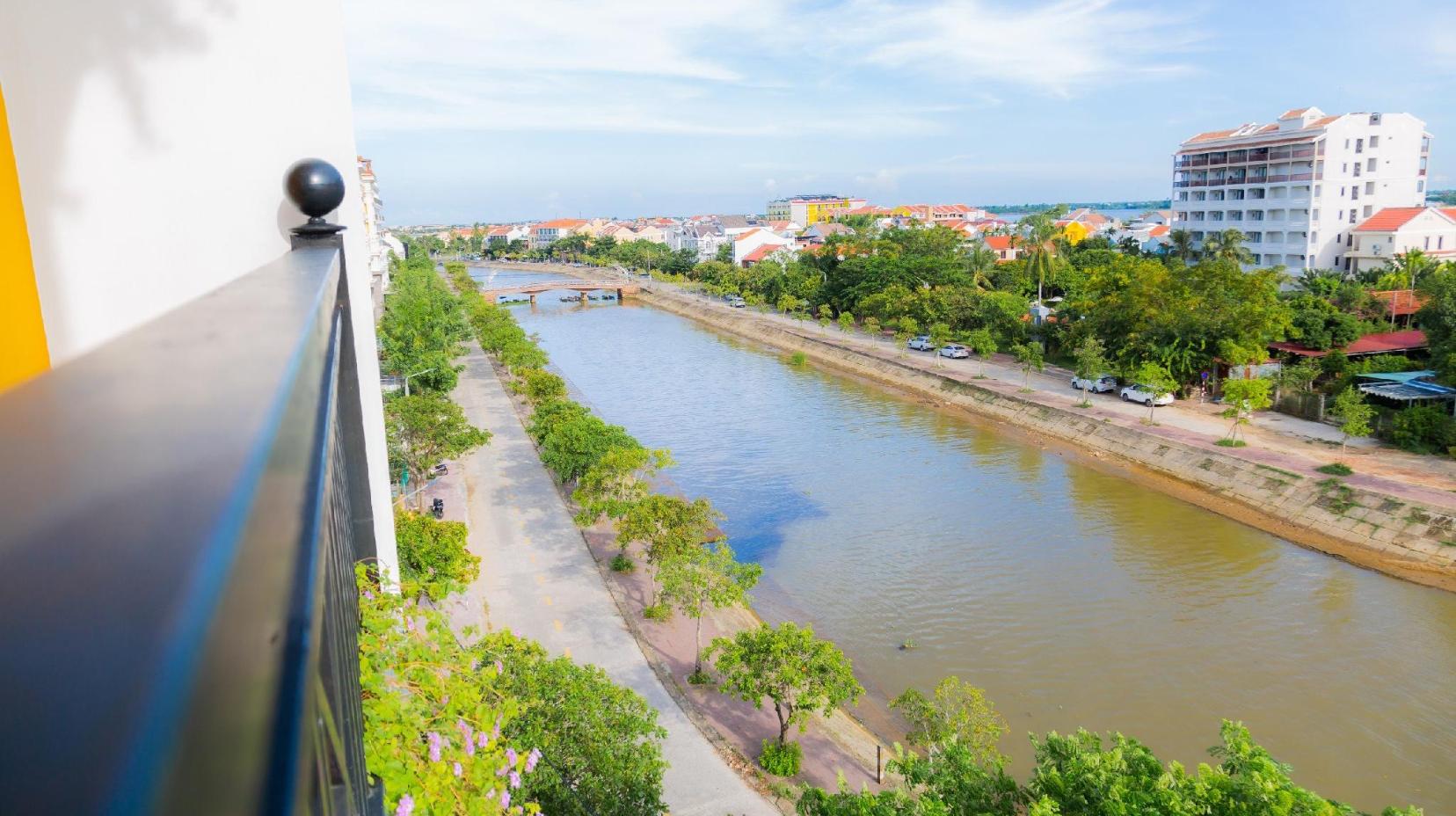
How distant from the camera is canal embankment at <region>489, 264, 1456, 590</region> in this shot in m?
10.1

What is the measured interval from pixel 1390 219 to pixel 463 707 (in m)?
28.9

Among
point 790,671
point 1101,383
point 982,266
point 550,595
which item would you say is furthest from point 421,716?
point 982,266

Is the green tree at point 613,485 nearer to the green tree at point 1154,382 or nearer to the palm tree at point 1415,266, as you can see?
the green tree at point 1154,382

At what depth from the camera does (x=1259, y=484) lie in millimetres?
11867

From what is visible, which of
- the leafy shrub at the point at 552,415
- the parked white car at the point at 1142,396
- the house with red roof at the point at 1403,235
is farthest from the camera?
the house with red roof at the point at 1403,235

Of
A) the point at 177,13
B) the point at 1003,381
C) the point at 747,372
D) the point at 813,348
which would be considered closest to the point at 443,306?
the point at 747,372

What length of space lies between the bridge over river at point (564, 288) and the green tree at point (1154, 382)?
27.3 m

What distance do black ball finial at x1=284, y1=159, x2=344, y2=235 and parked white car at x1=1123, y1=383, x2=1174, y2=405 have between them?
49.3ft

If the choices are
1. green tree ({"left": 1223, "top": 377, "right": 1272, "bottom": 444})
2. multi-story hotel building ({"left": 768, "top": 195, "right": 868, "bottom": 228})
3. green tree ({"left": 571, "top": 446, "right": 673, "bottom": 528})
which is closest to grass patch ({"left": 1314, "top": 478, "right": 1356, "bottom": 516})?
green tree ({"left": 1223, "top": 377, "right": 1272, "bottom": 444})

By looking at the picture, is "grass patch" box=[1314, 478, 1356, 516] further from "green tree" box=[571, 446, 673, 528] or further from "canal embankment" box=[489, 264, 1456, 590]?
"green tree" box=[571, 446, 673, 528]

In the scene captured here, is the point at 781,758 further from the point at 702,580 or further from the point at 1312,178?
the point at 1312,178

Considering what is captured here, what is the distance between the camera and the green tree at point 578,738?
458cm

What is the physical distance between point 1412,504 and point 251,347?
42.1 ft

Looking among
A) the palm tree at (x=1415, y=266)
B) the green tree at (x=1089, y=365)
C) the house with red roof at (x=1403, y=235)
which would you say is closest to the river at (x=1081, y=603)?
the green tree at (x=1089, y=365)
